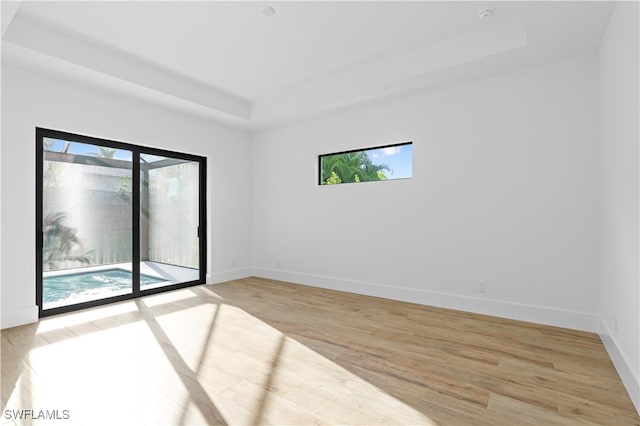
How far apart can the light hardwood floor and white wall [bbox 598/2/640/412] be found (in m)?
0.24

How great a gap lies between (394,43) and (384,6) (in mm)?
704

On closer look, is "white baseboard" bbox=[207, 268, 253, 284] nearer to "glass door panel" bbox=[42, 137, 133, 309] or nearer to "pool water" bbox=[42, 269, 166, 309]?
"pool water" bbox=[42, 269, 166, 309]

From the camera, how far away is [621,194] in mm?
2430

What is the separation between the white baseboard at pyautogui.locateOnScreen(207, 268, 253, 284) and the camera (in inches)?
212

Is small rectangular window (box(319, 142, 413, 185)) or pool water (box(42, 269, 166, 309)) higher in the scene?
small rectangular window (box(319, 142, 413, 185))

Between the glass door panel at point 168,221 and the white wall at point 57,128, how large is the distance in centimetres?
27

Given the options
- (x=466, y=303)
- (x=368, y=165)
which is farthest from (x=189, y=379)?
(x=368, y=165)

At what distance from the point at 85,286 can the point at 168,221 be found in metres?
1.38

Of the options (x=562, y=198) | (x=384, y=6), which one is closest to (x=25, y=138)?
(x=384, y=6)

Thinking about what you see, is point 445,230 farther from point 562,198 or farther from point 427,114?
point 427,114

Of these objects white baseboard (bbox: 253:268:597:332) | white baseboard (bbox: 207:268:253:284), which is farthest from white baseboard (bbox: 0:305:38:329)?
white baseboard (bbox: 253:268:597:332)

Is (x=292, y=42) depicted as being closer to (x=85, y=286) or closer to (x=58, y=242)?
(x=58, y=242)

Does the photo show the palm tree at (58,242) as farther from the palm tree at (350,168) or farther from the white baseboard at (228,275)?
the palm tree at (350,168)

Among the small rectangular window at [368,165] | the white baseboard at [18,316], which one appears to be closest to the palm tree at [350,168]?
the small rectangular window at [368,165]
